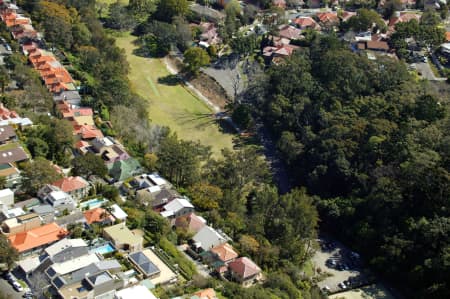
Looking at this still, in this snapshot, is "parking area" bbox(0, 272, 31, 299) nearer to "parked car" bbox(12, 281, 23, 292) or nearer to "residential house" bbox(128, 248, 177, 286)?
"parked car" bbox(12, 281, 23, 292)

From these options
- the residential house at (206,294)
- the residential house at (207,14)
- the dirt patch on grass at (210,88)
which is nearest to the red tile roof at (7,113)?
the residential house at (206,294)

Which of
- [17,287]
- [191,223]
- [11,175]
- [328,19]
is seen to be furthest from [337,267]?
[328,19]

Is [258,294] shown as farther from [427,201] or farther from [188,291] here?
[427,201]

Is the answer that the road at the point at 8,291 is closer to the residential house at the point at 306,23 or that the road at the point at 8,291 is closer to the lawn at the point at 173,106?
the lawn at the point at 173,106

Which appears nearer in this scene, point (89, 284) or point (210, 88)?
point (89, 284)

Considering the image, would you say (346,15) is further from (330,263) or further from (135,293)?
(135,293)

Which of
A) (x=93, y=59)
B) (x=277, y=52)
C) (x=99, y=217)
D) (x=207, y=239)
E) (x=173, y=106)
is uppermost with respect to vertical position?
(x=99, y=217)

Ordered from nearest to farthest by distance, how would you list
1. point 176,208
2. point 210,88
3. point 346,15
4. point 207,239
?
1. point 207,239
2. point 176,208
3. point 210,88
4. point 346,15
